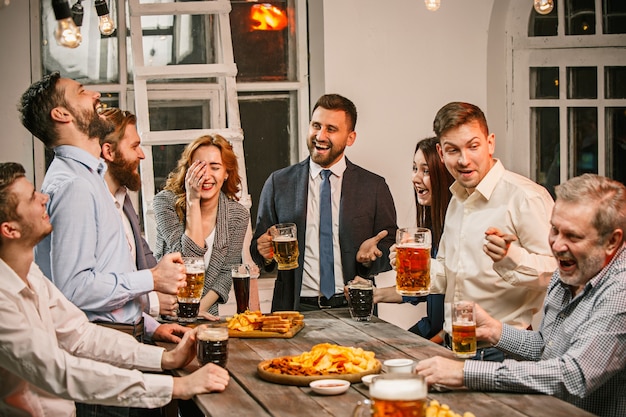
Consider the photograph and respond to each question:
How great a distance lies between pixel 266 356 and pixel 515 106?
3435 millimetres

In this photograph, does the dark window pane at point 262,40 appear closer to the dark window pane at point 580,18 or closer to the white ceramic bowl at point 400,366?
the dark window pane at point 580,18

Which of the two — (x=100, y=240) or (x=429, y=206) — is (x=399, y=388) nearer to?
(x=100, y=240)

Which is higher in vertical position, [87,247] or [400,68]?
[400,68]

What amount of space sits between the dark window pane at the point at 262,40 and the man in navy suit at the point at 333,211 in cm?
112

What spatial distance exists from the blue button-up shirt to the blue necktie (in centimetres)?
143

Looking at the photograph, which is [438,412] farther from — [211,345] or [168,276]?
[168,276]

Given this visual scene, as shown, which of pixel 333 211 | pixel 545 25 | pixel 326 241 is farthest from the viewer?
pixel 545 25

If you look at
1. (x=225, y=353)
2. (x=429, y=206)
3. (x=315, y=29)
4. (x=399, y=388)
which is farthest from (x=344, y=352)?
(x=315, y=29)

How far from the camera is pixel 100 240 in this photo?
11.3 ft

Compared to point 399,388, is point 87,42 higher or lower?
higher

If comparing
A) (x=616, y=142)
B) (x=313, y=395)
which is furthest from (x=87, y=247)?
(x=616, y=142)

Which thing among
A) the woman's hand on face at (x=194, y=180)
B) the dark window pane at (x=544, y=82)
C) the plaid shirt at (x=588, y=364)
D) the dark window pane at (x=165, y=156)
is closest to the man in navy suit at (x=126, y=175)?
the woman's hand on face at (x=194, y=180)

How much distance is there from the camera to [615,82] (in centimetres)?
621

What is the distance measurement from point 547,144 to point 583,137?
0.81 feet
